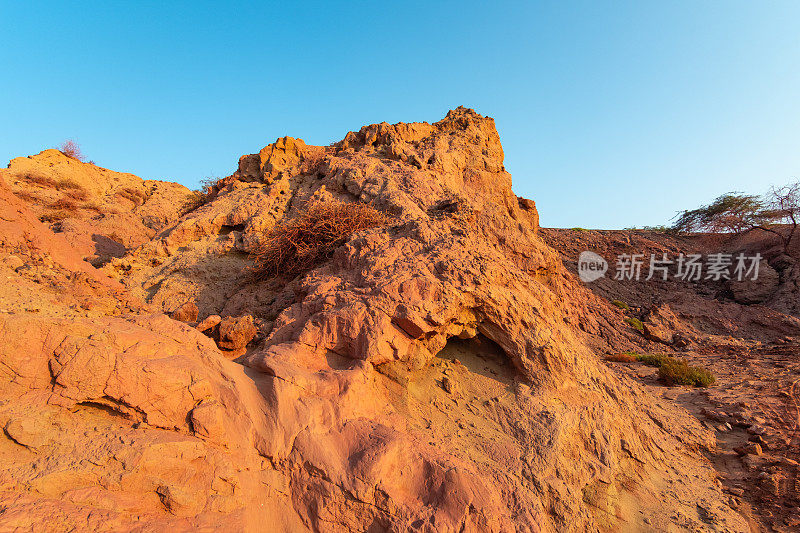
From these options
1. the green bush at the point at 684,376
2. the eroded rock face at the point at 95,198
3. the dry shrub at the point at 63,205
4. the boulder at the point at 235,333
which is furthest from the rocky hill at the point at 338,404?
the dry shrub at the point at 63,205

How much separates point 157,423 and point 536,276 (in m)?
7.09

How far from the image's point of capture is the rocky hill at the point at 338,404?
228cm

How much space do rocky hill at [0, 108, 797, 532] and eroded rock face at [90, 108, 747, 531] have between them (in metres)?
0.02

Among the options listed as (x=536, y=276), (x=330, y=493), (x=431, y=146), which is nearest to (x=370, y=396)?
(x=330, y=493)

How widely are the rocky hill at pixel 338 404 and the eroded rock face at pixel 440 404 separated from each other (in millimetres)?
20

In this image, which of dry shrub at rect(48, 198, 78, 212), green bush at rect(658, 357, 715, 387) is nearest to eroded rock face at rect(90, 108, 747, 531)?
green bush at rect(658, 357, 715, 387)

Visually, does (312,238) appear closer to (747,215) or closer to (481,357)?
(481,357)

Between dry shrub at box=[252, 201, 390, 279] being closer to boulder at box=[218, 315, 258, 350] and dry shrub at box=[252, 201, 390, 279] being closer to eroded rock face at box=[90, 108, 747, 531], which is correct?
eroded rock face at box=[90, 108, 747, 531]

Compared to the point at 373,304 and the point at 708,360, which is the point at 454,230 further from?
the point at 708,360

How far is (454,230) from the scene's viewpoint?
4691 millimetres

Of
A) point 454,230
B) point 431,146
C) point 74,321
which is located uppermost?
point 431,146

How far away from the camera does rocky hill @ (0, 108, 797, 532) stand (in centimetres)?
228

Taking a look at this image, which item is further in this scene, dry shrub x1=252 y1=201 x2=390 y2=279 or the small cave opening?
dry shrub x1=252 y1=201 x2=390 y2=279

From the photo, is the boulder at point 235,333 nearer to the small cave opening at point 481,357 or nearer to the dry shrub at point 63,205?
the small cave opening at point 481,357
